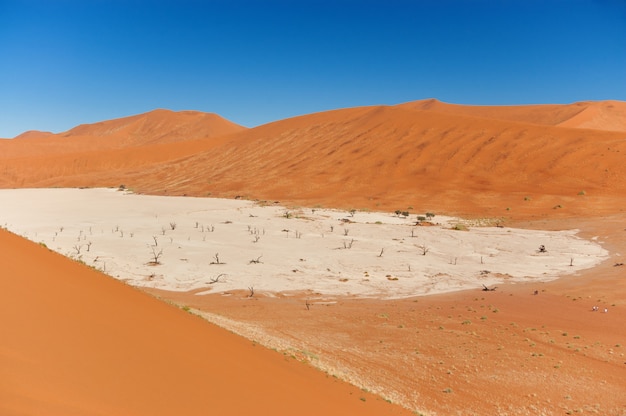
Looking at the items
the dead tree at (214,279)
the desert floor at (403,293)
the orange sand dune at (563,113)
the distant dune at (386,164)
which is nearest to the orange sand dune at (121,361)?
the desert floor at (403,293)

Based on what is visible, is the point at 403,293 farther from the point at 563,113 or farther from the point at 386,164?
the point at 563,113

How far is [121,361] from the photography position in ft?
14.1

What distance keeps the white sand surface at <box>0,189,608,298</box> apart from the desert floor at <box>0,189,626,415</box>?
10 cm

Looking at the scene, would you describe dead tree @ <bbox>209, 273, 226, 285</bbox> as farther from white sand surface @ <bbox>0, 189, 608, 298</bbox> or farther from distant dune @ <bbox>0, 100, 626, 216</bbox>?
distant dune @ <bbox>0, 100, 626, 216</bbox>

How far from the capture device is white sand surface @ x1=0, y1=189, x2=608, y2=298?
1550 cm

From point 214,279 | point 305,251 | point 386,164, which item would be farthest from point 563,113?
point 214,279

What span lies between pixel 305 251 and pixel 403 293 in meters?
6.28

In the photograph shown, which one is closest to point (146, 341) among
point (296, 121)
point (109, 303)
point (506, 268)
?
point (109, 303)

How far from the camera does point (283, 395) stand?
500 cm

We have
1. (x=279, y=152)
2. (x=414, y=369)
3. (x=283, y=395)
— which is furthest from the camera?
→ (x=279, y=152)

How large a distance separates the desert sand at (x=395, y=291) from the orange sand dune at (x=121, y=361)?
0.03 meters

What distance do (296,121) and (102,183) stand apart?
101 feet

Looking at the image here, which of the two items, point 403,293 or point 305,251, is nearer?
point 403,293

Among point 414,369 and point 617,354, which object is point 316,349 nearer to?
point 414,369
